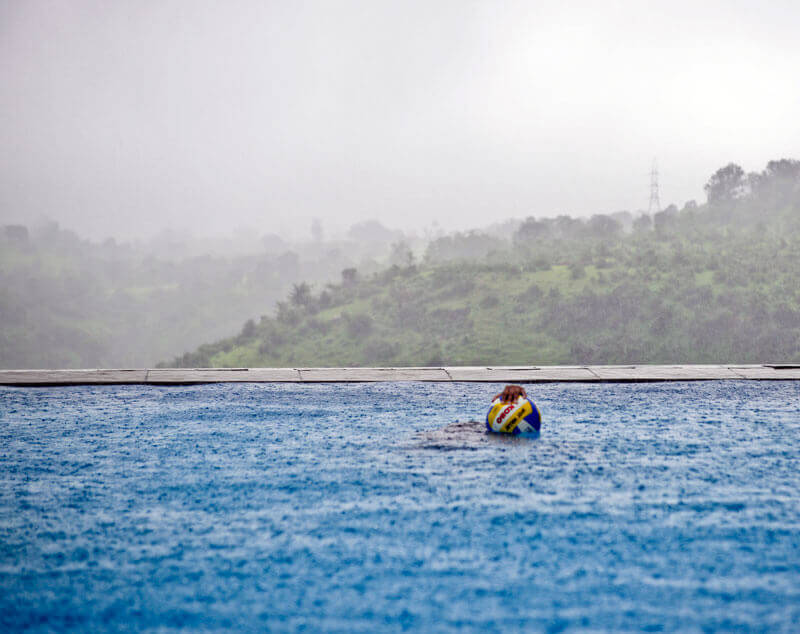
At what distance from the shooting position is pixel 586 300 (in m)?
17.3

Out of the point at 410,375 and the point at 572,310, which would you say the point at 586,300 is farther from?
the point at 410,375

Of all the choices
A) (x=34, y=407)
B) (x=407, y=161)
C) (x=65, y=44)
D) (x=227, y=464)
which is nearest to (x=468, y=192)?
(x=407, y=161)

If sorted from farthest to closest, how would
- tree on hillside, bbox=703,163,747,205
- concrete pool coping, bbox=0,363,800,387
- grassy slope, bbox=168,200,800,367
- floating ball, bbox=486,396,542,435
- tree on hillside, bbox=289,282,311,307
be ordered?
tree on hillside, bbox=703,163,747,205 < tree on hillside, bbox=289,282,311,307 < grassy slope, bbox=168,200,800,367 < concrete pool coping, bbox=0,363,800,387 < floating ball, bbox=486,396,542,435

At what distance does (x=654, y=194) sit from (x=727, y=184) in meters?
2.00

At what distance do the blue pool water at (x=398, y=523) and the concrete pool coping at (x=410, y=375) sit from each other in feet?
5.82

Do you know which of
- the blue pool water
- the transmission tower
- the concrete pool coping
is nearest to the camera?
the blue pool water

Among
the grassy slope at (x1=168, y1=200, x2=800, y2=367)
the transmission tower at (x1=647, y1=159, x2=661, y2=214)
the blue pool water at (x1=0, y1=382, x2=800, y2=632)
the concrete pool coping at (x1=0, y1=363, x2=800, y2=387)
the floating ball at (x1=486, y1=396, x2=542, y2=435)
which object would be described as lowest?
the blue pool water at (x1=0, y1=382, x2=800, y2=632)

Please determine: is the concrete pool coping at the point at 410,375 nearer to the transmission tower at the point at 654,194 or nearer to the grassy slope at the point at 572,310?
the grassy slope at the point at 572,310

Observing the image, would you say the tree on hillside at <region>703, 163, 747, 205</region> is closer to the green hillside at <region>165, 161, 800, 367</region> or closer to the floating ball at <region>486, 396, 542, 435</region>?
the green hillside at <region>165, 161, 800, 367</region>

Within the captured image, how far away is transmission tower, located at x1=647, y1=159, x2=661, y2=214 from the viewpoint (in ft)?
77.1

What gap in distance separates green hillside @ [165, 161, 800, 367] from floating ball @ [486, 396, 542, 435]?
31.4ft

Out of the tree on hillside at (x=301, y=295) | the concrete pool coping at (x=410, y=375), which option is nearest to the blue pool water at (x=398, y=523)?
the concrete pool coping at (x=410, y=375)

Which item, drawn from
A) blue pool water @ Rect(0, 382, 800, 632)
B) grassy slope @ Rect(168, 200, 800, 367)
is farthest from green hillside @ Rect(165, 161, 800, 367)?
blue pool water @ Rect(0, 382, 800, 632)

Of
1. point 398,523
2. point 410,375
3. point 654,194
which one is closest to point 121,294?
point 654,194
